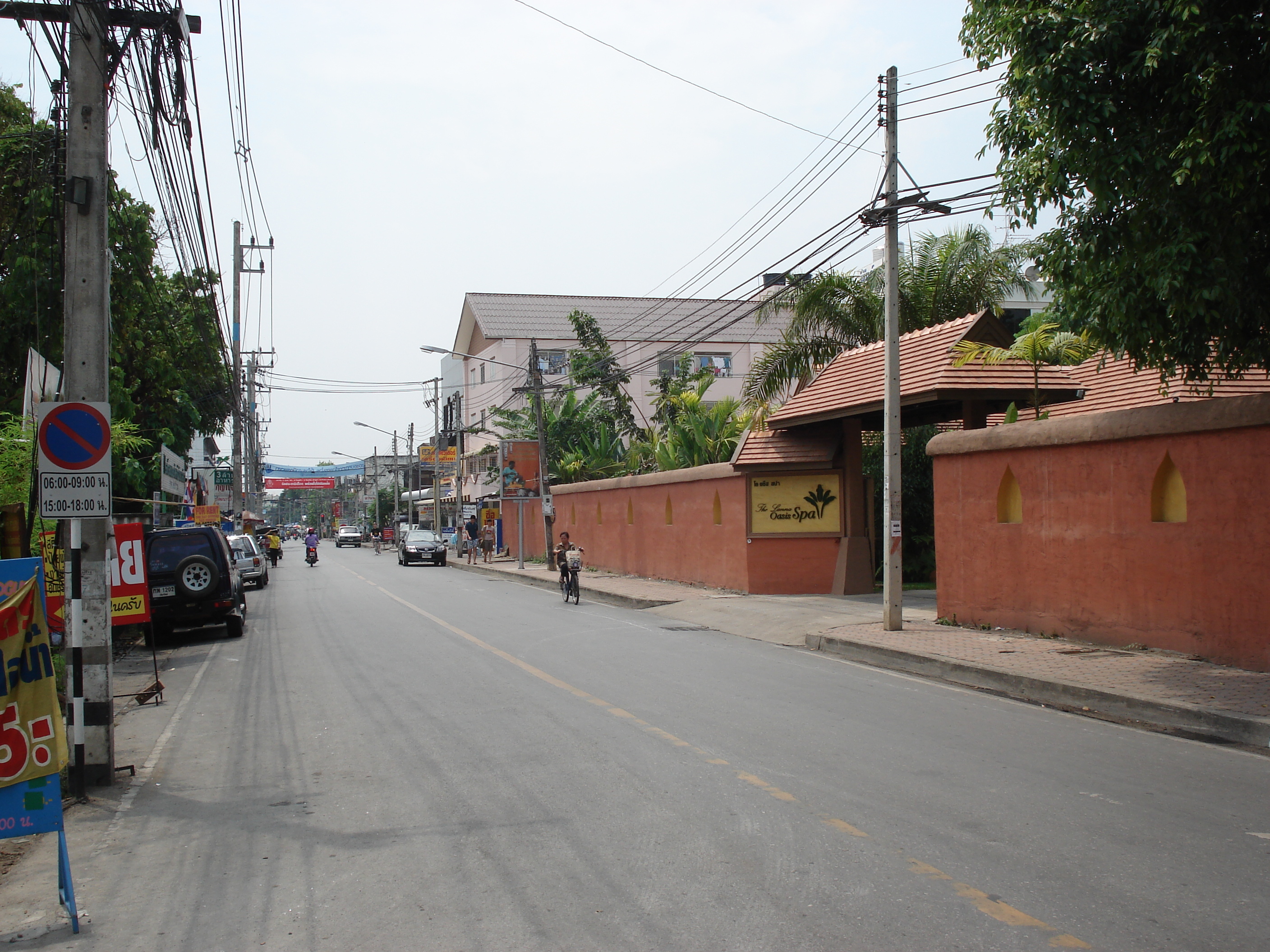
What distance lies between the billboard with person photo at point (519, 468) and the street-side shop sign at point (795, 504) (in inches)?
650

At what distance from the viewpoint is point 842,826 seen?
5.82 metres

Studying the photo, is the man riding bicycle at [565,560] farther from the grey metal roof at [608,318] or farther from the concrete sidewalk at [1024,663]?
the grey metal roof at [608,318]

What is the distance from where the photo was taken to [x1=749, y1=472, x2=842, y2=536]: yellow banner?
21000mm

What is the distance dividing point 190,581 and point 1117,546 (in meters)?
13.7

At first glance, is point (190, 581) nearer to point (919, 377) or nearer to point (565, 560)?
point (565, 560)

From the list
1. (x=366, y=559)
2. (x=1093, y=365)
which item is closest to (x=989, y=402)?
(x=1093, y=365)

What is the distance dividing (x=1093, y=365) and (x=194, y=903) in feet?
59.8

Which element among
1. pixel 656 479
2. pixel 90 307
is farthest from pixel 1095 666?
pixel 656 479

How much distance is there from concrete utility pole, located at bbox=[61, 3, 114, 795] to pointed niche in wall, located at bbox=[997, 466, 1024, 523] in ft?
36.6

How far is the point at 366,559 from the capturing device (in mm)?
55000

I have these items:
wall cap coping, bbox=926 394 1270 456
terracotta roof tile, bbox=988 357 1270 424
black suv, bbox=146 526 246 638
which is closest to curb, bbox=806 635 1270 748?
wall cap coping, bbox=926 394 1270 456

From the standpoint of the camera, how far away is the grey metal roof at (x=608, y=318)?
56.4 m

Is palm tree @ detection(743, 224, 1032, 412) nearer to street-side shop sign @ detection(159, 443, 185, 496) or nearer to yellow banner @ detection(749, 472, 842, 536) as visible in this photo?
yellow banner @ detection(749, 472, 842, 536)

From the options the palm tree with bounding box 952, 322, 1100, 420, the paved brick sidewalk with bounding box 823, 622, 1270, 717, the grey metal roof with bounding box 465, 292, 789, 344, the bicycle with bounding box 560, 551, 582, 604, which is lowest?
the paved brick sidewalk with bounding box 823, 622, 1270, 717
